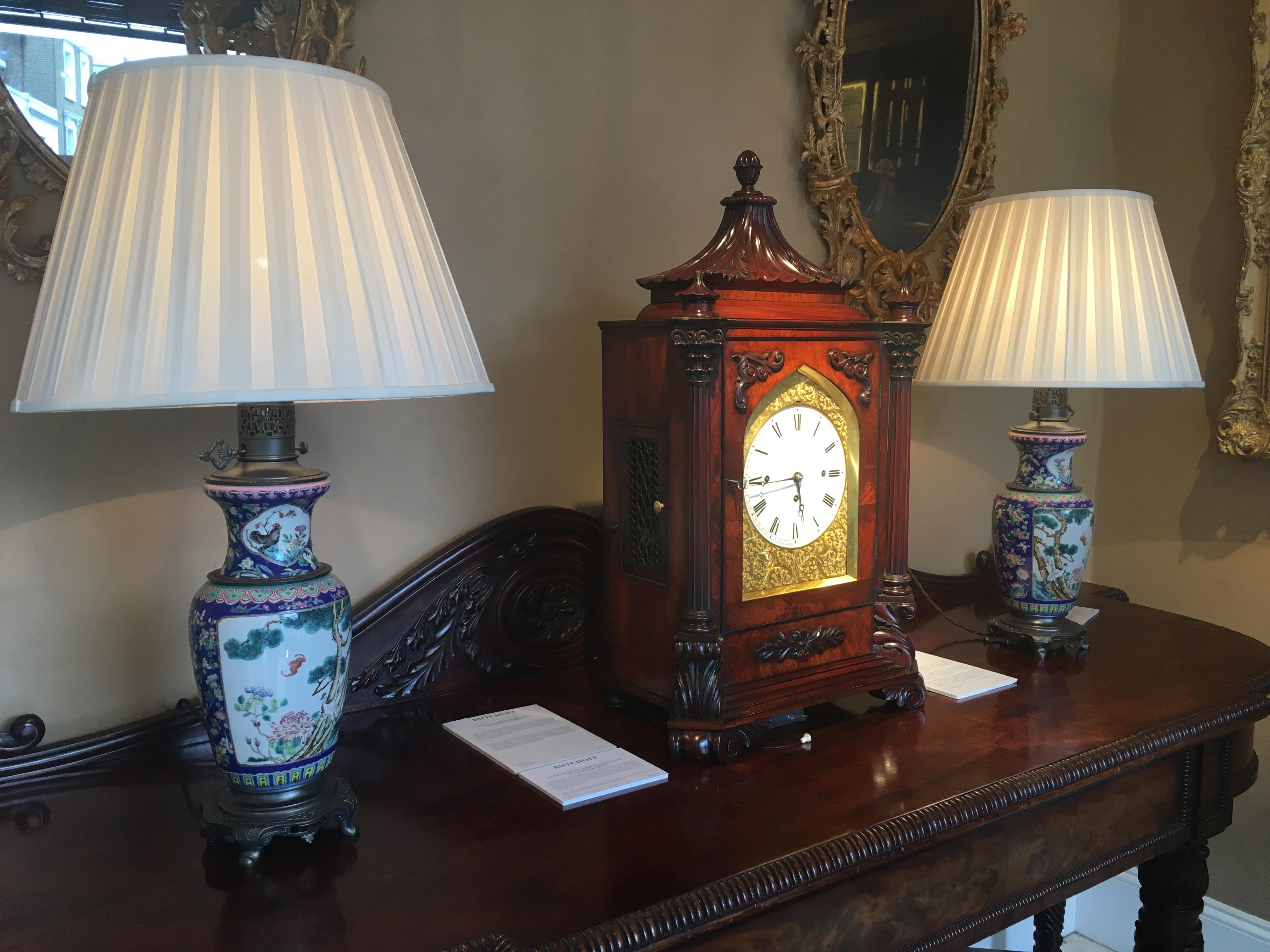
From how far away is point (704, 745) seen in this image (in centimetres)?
113

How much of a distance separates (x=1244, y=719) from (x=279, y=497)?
1305 millimetres

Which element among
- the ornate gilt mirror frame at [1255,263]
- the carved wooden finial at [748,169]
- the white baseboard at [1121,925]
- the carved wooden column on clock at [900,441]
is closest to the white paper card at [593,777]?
the carved wooden column on clock at [900,441]

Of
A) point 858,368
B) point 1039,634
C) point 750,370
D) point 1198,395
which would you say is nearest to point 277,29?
point 750,370

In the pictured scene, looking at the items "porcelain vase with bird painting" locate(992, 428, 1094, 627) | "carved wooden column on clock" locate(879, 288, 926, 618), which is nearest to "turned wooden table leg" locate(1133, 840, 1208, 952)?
"porcelain vase with bird painting" locate(992, 428, 1094, 627)

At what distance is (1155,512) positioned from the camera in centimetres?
224

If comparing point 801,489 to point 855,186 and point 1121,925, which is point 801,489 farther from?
point 1121,925

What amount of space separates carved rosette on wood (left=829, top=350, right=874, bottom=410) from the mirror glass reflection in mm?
853

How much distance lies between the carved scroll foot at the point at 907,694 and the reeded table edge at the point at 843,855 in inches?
8.5

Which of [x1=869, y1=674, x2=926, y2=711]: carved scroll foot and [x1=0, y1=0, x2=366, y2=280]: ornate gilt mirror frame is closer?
[x1=0, y1=0, x2=366, y2=280]: ornate gilt mirror frame

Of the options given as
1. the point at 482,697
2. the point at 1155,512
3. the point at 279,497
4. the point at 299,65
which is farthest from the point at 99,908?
the point at 1155,512

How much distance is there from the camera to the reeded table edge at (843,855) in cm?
79

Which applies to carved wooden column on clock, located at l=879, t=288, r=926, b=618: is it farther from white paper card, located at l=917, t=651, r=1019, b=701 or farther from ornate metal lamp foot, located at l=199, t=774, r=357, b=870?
ornate metal lamp foot, located at l=199, t=774, r=357, b=870

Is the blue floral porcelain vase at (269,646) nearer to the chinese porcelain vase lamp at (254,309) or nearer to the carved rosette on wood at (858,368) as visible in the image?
the chinese porcelain vase lamp at (254,309)

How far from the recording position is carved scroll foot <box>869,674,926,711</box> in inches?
51.7
